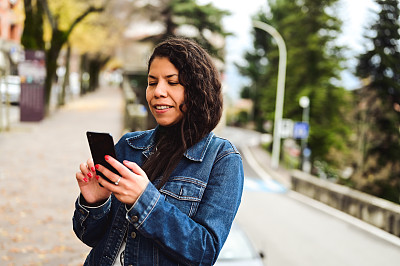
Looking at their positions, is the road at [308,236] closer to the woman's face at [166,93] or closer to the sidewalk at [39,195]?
the sidewalk at [39,195]

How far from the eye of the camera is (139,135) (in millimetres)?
1909

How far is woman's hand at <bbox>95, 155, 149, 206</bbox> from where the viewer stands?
140cm

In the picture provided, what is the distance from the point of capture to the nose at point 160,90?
165 cm

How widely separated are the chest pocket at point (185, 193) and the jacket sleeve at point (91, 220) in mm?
306

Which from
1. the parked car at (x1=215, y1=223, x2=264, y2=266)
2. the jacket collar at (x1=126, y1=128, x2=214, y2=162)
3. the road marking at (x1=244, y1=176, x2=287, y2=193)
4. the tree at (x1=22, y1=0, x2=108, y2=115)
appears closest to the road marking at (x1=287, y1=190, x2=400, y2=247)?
the road marking at (x1=244, y1=176, x2=287, y2=193)

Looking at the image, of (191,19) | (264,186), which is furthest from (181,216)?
(191,19)

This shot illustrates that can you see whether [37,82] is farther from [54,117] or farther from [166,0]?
[166,0]

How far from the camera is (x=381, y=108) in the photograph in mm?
29609

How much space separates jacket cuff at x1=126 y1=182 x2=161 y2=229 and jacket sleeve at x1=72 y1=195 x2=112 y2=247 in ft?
0.99

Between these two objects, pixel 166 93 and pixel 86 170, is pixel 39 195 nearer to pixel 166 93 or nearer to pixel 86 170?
pixel 86 170

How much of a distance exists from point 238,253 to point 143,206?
3.66m

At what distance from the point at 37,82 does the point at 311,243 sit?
38.0 ft

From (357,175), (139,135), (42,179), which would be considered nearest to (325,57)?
(357,175)

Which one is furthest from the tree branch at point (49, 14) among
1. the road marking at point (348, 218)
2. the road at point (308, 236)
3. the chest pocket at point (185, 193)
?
the chest pocket at point (185, 193)
